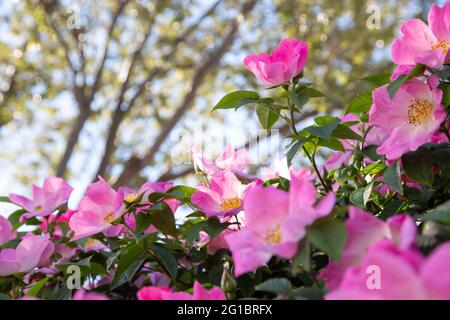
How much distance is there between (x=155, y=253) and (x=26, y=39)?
18.4 feet

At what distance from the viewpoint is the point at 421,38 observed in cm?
82

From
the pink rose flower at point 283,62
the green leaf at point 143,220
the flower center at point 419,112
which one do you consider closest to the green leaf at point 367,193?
the flower center at point 419,112

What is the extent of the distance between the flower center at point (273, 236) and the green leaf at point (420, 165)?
25cm

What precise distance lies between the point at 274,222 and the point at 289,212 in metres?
0.02

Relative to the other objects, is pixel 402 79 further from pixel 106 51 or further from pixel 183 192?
pixel 106 51

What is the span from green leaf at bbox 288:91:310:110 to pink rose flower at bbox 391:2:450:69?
0.46 feet

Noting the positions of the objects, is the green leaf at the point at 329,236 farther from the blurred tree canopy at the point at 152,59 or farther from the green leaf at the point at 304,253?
the blurred tree canopy at the point at 152,59

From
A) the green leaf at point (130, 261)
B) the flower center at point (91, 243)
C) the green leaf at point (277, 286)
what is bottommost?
the green leaf at point (277, 286)

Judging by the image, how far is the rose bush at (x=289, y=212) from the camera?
0.55 m

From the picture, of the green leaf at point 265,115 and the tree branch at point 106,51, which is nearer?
the green leaf at point 265,115

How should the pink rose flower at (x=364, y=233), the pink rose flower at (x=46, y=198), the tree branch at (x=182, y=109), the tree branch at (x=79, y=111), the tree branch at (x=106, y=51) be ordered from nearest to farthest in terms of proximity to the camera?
the pink rose flower at (x=364, y=233)
the pink rose flower at (x=46, y=198)
the tree branch at (x=79, y=111)
the tree branch at (x=182, y=109)
the tree branch at (x=106, y=51)

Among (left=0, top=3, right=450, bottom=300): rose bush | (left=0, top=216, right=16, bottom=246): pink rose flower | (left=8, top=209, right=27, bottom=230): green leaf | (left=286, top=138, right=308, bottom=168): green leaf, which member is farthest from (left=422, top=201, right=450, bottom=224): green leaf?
(left=8, top=209, right=27, bottom=230): green leaf

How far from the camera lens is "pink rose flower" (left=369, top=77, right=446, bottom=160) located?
0.74 m

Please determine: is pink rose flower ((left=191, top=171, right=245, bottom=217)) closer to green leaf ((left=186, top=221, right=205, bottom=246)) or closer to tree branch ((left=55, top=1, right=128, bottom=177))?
green leaf ((left=186, top=221, right=205, bottom=246))
